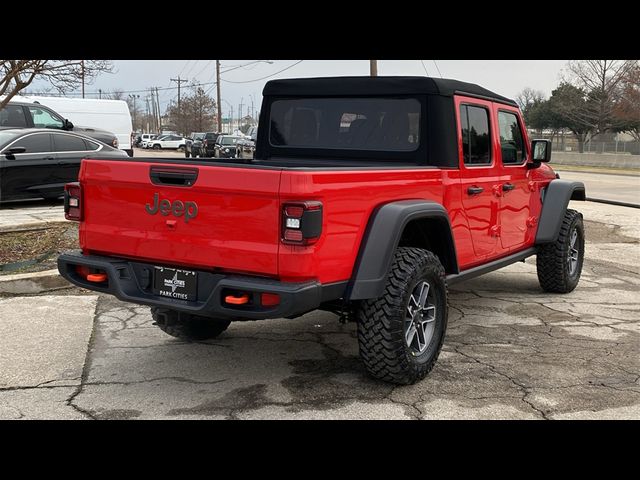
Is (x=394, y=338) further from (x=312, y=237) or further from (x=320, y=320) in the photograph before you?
(x=320, y=320)

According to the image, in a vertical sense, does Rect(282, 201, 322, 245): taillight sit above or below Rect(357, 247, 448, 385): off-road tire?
above

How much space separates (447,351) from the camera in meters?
5.09

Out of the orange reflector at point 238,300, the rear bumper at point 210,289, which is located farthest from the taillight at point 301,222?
the orange reflector at point 238,300

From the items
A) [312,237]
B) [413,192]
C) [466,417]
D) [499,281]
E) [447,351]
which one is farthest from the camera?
[499,281]

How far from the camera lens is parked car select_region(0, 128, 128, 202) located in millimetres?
11961

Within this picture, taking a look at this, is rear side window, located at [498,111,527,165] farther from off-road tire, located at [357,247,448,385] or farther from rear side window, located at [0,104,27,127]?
rear side window, located at [0,104,27,127]

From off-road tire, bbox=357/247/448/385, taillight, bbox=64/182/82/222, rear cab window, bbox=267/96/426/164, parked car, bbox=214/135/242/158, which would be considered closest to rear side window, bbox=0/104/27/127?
rear cab window, bbox=267/96/426/164

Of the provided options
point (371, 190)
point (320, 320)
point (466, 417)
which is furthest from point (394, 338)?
point (320, 320)

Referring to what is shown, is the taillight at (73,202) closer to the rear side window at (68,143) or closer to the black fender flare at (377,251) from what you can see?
the black fender flare at (377,251)

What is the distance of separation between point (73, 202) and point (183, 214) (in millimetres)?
970

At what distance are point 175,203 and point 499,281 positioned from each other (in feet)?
15.9

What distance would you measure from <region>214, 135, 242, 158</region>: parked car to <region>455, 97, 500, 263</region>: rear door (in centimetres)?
2992

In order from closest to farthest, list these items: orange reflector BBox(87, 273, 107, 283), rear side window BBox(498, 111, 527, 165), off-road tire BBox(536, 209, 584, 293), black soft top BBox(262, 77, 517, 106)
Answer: orange reflector BBox(87, 273, 107, 283), black soft top BBox(262, 77, 517, 106), rear side window BBox(498, 111, 527, 165), off-road tire BBox(536, 209, 584, 293)

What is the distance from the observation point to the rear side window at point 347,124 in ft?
16.7
